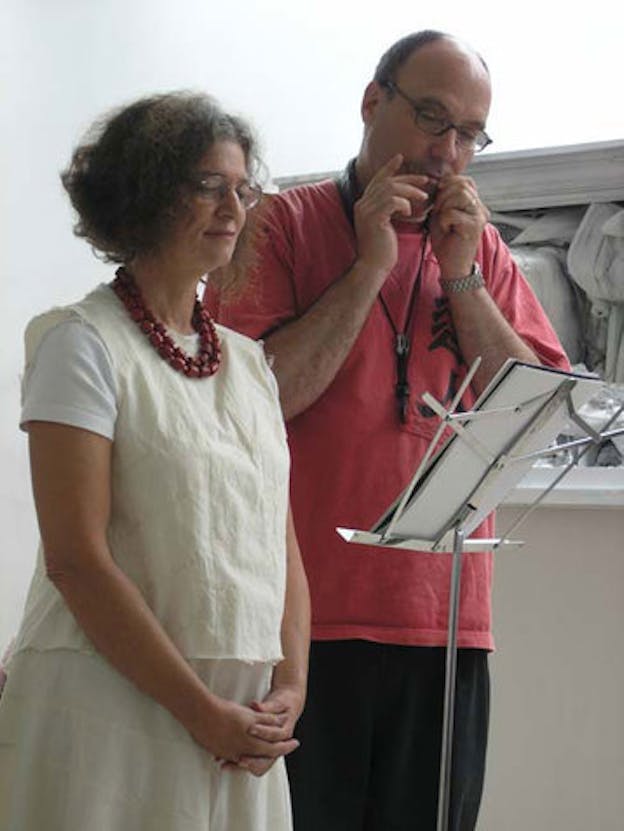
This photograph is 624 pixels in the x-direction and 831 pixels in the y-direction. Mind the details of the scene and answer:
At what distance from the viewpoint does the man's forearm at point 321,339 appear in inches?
69.5

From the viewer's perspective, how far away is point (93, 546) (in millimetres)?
1300

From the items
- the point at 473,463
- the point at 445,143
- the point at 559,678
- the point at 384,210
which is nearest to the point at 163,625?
the point at 473,463

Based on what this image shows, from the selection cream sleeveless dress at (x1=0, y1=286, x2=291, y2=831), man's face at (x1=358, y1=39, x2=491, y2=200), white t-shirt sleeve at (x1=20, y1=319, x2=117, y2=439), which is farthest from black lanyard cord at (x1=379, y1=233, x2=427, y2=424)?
white t-shirt sleeve at (x1=20, y1=319, x2=117, y2=439)

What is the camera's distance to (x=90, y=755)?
51.1 inches

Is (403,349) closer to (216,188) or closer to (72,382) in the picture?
(216,188)

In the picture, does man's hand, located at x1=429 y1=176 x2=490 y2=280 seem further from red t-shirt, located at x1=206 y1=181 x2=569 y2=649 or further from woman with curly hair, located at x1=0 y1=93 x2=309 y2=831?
woman with curly hair, located at x1=0 y1=93 x2=309 y2=831

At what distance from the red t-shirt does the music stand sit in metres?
0.16

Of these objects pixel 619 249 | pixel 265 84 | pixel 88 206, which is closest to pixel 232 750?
pixel 88 206

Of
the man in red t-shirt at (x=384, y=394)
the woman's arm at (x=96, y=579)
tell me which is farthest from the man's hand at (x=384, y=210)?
the woman's arm at (x=96, y=579)

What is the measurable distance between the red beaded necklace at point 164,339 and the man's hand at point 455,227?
49 cm

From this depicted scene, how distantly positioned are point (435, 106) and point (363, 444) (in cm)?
48

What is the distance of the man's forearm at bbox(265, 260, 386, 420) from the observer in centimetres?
176

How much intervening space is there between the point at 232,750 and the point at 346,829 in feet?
1.60

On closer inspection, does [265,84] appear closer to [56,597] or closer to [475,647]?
[475,647]
